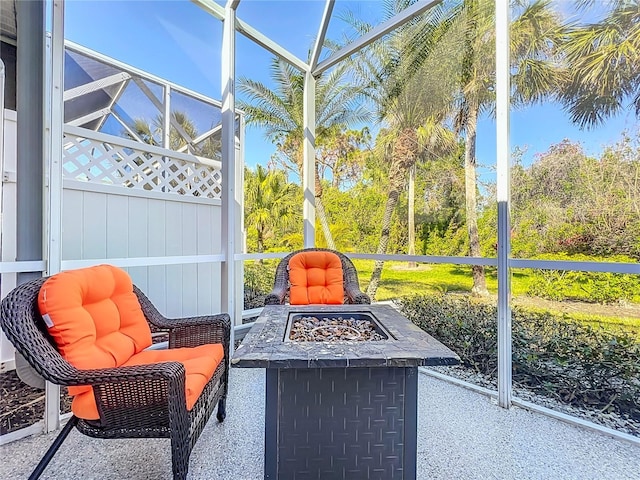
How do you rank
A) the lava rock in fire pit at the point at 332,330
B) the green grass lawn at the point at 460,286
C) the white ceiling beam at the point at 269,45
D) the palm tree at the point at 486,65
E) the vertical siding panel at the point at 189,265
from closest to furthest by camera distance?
the lava rock in fire pit at the point at 332,330, the green grass lawn at the point at 460,286, the palm tree at the point at 486,65, the white ceiling beam at the point at 269,45, the vertical siding panel at the point at 189,265

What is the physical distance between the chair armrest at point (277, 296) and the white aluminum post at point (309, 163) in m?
1.31

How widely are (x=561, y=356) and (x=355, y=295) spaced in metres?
1.70

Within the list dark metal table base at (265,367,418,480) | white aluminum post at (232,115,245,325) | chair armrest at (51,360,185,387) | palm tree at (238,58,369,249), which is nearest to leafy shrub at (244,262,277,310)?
white aluminum post at (232,115,245,325)

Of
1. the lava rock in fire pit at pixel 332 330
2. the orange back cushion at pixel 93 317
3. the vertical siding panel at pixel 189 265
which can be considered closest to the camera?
the orange back cushion at pixel 93 317

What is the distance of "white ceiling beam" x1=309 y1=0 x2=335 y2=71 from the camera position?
3.96m

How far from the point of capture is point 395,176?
4.09 meters

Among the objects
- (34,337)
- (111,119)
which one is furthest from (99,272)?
(111,119)

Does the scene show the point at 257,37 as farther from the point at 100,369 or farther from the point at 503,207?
the point at 100,369

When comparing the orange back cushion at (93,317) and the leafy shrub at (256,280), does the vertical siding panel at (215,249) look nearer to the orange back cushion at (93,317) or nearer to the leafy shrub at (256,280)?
the leafy shrub at (256,280)

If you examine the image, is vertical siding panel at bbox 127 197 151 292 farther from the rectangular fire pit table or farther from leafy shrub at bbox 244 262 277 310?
the rectangular fire pit table

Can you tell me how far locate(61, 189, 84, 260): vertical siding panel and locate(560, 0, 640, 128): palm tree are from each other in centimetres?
406

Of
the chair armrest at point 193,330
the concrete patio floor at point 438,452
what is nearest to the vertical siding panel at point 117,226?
the chair armrest at point 193,330

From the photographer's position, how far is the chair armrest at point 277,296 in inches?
113

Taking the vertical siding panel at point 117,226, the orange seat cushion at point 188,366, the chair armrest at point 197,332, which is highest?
the vertical siding panel at point 117,226
